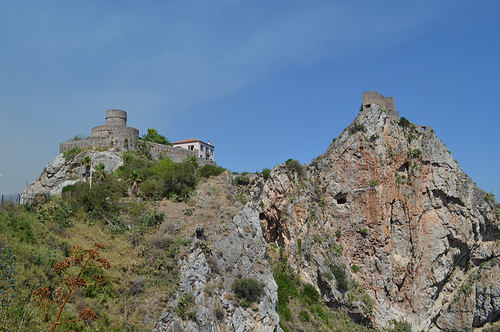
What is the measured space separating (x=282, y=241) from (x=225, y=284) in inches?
591

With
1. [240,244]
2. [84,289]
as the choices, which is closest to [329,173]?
[240,244]

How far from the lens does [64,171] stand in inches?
1270

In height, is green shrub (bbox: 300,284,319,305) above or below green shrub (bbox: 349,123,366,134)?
below

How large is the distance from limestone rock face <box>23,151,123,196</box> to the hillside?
0.16 metres

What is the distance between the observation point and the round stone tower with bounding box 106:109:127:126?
3691 cm

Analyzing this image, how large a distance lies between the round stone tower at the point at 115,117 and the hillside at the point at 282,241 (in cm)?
415

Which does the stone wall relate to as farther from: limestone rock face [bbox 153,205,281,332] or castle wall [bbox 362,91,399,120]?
castle wall [bbox 362,91,399,120]

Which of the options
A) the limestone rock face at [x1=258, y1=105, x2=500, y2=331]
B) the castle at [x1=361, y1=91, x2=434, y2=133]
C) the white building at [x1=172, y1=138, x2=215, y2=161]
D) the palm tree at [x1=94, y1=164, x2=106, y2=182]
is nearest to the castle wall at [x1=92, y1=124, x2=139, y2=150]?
the palm tree at [x1=94, y1=164, x2=106, y2=182]

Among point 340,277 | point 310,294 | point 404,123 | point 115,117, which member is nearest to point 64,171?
point 115,117

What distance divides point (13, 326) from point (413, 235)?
113ft

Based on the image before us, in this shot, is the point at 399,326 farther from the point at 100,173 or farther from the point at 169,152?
the point at 100,173

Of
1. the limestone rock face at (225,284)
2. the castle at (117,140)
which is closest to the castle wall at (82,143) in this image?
the castle at (117,140)

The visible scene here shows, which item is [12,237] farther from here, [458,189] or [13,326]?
[458,189]

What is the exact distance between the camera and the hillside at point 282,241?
19.3 meters
